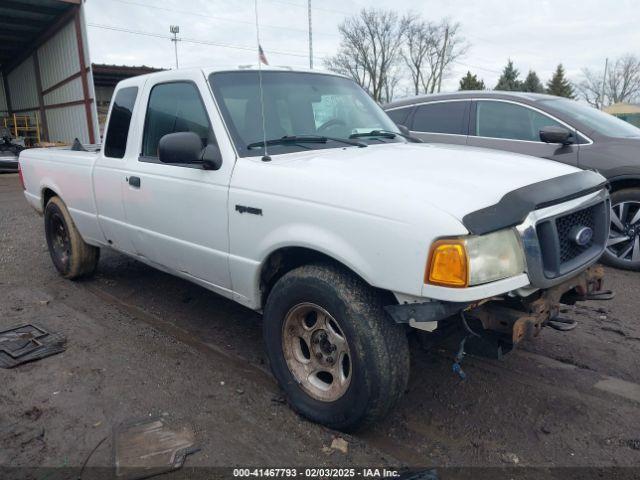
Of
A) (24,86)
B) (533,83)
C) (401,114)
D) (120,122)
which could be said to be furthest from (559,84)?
(120,122)

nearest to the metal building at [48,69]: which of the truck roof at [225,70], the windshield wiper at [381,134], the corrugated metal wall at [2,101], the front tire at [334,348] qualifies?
the corrugated metal wall at [2,101]

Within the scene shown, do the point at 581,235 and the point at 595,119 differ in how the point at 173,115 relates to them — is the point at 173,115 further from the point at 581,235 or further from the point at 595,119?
the point at 595,119

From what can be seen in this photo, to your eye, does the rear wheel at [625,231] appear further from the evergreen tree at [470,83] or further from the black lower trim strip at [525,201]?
the evergreen tree at [470,83]

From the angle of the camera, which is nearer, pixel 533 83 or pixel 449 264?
pixel 449 264

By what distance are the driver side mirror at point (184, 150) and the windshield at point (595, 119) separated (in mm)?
4270

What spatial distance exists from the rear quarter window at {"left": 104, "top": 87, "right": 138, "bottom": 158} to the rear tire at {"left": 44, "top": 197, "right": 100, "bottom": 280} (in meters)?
1.20

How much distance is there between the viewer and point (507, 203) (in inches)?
93.7

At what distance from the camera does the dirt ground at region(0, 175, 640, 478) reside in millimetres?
2660

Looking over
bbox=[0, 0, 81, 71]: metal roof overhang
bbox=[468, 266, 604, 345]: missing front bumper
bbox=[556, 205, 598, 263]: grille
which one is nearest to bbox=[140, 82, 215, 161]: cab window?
bbox=[468, 266, 604, 345]: missing front bumper

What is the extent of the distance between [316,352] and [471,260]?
3.51 feet

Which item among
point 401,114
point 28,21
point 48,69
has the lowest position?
point 401,114

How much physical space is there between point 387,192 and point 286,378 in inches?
50.1

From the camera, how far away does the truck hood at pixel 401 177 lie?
7.73ft

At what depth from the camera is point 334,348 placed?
9.20 feet
